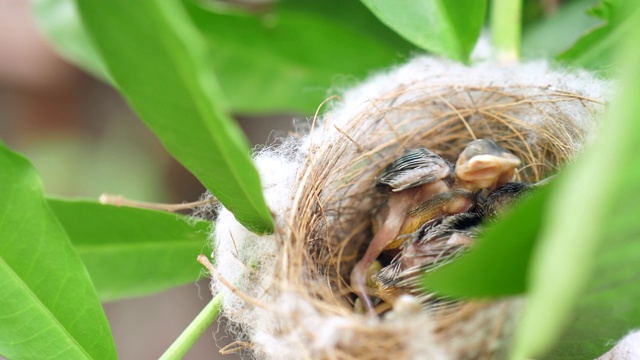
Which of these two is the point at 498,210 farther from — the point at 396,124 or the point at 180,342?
the point at 180,342

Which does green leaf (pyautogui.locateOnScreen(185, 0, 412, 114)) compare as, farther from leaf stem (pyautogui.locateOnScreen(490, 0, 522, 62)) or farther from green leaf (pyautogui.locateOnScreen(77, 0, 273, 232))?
green leaf (pyautogui.locateOnScreen(77, 0, 273, 232))

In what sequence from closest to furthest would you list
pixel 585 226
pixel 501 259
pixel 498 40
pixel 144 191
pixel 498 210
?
pixel 585 226, pixel 501 259, pixel 498 210, pixel 498 40, pixel 144 191

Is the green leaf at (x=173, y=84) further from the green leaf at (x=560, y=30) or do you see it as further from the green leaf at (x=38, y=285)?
the green leaf at (x=560, y=30)

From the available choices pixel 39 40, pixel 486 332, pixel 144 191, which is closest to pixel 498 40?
pixel 486 332

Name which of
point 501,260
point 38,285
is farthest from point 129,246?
point 501,260

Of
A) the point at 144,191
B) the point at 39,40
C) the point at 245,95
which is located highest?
the point at 39,40

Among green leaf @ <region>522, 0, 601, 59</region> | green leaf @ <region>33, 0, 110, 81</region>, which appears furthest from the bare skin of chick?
green leaf @ <region>33, 0, 110, 81</region>
